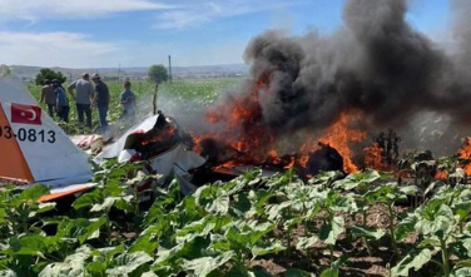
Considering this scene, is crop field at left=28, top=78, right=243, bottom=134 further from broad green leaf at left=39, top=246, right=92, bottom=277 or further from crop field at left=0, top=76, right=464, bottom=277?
broad green leaf at left=39, top=246, right=92, bottom=277

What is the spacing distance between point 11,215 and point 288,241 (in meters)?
2.62

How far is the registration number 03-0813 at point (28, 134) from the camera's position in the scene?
6.95 meters

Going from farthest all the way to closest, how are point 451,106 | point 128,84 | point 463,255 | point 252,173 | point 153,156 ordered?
point 128,84, point 451,106, point 153,156, point 252,173, point 463,255

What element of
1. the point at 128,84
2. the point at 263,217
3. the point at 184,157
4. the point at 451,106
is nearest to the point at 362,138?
the point at 451,106

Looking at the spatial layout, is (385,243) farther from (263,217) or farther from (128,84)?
(128,84)

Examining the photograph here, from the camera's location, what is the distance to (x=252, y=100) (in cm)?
995

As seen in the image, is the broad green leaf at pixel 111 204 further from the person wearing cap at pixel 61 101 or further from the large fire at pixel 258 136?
the person wearing cap at pixel 61 101

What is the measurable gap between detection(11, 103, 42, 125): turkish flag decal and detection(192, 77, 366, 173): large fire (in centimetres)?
265

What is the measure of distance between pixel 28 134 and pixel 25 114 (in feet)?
0.81

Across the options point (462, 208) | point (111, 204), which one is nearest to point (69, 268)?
point (111, 204)

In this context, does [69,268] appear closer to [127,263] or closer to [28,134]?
[127,263]

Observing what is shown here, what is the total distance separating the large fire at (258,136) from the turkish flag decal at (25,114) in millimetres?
2651

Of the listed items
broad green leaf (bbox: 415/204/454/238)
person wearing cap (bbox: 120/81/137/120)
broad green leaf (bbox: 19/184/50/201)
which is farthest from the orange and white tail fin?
person wearing cap (bbox: 120/81/137/120)

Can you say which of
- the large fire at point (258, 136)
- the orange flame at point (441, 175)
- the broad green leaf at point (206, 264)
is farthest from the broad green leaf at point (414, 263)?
the large fire at point (258, 136)
